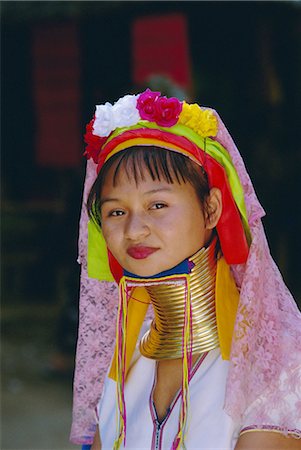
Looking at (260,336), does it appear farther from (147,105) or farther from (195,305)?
(147,105)

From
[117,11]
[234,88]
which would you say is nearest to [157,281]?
[117,11]

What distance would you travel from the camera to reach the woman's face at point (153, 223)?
2.02m

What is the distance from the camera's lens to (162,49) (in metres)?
6.18

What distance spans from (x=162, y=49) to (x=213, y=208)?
4.27m

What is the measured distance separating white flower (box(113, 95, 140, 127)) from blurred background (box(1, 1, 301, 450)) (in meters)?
3.21

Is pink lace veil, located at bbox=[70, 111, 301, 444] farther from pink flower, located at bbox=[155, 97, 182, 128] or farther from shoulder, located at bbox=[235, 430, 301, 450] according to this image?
pink flower, located at bbox=[155, 97, 182, 128]

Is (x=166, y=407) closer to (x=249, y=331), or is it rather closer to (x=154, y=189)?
(x=249, y=331)

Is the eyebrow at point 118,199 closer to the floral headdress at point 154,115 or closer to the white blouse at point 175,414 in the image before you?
the floral headdress at point 154,115

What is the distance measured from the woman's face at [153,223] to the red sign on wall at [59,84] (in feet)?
17.1

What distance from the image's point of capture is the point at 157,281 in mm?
2076

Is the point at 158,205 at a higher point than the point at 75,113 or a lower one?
lower

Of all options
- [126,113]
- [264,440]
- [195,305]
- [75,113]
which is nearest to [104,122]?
[126,113]

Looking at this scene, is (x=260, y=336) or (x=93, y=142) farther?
(x=93, y=142)

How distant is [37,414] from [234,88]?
3.87 m
